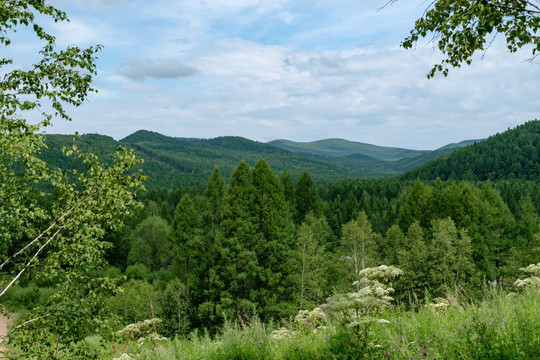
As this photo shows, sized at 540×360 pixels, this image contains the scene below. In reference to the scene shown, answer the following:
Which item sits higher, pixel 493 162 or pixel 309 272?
pixel 493 162

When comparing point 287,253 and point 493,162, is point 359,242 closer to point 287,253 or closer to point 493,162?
point 287,253

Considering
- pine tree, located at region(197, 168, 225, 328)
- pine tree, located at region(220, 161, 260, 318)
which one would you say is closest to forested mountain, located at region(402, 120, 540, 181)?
pine tree, located at region(197, 168, 225, 328)

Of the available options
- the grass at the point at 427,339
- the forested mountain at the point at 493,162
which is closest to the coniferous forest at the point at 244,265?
the grass at the point at 427,339

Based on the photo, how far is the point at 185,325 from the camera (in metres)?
23.8

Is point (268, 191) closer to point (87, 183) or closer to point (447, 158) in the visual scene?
point (87, 183)

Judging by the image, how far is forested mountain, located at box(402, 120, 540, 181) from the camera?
495ft

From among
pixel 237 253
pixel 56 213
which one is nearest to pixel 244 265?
pixel 237 253

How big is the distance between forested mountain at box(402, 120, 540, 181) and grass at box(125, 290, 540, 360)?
517ft

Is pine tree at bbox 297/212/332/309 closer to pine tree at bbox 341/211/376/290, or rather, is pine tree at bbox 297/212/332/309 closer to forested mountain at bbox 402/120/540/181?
pine tree at bbox 341/211/376/290

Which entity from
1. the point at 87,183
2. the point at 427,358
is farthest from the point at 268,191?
the point at 427,358

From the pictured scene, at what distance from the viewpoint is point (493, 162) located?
15838 cm

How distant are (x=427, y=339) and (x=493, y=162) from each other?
585 ft

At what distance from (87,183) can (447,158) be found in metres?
189

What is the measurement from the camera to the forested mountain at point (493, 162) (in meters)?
151
